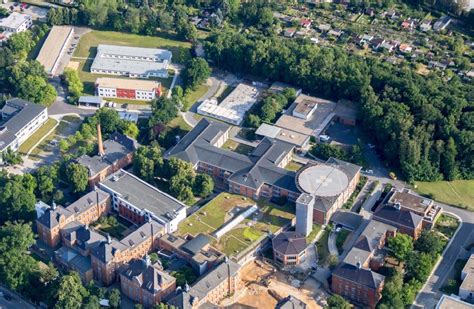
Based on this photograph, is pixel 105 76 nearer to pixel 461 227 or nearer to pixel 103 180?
pixel 103 180

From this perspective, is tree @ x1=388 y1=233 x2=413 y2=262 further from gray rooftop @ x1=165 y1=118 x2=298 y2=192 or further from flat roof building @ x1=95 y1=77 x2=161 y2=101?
flat roof building @ x1=95 y1=77 x2=161 y2=101

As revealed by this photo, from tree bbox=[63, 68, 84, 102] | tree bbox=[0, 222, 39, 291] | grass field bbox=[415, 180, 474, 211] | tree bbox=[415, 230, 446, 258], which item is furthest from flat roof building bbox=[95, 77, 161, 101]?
tree bbox=[415, 230, 446, 258]

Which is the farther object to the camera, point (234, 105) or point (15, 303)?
point (234, 105)

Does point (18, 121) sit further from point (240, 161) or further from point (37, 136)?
point (240, 161)

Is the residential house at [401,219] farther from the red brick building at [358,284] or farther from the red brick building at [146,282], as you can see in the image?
the red brick building at [146,282]

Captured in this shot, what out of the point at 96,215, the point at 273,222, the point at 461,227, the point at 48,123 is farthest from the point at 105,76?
the point at 461,227

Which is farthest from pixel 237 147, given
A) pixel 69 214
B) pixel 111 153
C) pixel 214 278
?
pixel 214 278

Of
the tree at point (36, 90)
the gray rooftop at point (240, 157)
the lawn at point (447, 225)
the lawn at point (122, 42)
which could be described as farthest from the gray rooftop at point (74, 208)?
the lawn at point (447, 225)
